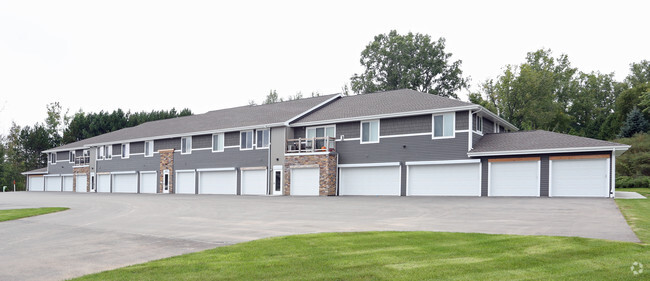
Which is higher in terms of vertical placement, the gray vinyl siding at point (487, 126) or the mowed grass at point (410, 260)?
the gray vinyl siding at point (487, 126)

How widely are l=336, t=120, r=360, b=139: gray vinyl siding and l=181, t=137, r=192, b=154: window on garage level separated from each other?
1476 centimetres

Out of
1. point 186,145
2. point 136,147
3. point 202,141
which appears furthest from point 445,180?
point 136,147

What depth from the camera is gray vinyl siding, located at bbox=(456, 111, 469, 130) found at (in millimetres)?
27734

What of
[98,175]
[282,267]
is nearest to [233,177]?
[98,175]

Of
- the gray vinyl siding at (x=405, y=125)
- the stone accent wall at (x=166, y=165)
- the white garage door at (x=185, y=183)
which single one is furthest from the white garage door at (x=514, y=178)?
the stone accent wall at (x=166, y=165)

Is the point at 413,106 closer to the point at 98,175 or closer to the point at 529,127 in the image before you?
the point at 529,127

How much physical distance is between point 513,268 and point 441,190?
72.8 ft

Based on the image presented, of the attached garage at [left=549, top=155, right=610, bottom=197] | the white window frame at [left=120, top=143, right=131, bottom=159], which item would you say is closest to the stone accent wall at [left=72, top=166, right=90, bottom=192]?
the white window frame at [left=120, top=143, right=131, bottom=159]

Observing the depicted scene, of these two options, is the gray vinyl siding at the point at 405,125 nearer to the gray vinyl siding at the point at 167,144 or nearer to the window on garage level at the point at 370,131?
the window on garage level at the point at 370,131

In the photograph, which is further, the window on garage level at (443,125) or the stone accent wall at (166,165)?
the stone accent wall at (166,165)

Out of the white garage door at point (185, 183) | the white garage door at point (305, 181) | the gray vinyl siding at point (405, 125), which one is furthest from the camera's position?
the white garage door at point (185, 183)

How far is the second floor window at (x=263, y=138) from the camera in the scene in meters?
35.7

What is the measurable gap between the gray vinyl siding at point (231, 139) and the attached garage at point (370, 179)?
9563mm

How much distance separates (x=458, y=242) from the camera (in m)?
9.07
